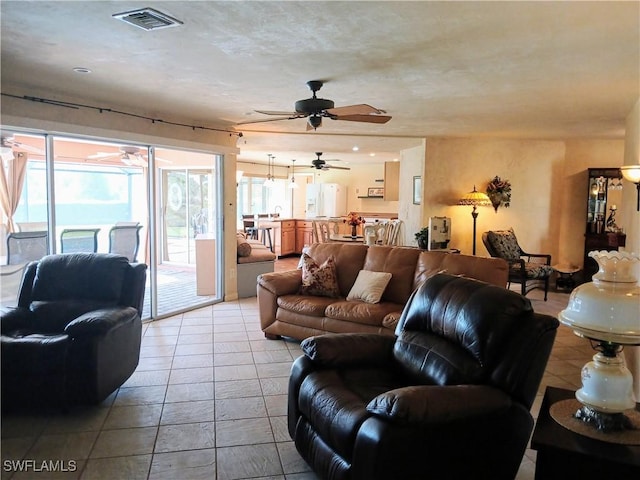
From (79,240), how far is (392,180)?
675 centimetres

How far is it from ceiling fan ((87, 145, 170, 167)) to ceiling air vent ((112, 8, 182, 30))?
9.23ft

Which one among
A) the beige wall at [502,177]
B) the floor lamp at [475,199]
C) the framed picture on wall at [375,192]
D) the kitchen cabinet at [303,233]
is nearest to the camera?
the floor lamp at [475,199]

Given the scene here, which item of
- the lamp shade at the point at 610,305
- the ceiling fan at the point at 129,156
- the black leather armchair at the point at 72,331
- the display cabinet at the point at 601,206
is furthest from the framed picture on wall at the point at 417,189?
the lamp shade at the point at 610,305

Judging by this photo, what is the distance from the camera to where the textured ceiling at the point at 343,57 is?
231 cm

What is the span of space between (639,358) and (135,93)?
475 cm

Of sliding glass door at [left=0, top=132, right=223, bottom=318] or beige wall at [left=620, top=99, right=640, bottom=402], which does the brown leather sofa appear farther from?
sliding glass door at [left=0, top=132, right=223, bottom=318]

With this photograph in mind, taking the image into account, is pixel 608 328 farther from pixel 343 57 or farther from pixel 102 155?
pixel 102 155

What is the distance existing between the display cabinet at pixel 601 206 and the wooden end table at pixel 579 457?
6133 millimetres

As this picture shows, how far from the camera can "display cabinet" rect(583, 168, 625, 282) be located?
22.8ft

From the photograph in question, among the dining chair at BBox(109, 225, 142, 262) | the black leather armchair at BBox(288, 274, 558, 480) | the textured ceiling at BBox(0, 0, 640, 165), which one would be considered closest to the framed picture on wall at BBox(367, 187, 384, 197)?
the textured ceiling at BBox(0, 0, 640, 165)

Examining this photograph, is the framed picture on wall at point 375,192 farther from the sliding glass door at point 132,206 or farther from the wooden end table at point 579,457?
the wooden end table at point 579,457

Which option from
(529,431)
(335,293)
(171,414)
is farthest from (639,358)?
(171,414)

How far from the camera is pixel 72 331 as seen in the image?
2.82 metres

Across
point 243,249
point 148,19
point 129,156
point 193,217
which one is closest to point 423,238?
point 243,249
